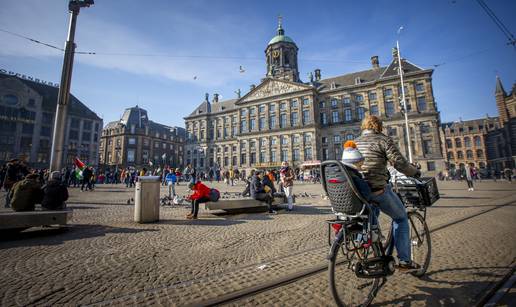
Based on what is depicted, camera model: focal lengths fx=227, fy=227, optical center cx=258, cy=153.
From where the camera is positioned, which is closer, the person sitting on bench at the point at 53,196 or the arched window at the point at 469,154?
the person sitting on bench at the point at 53,196

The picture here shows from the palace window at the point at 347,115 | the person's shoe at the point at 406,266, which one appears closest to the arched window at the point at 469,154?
the palace window at the point at 347,115

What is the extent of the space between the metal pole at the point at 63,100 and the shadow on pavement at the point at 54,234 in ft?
6.56

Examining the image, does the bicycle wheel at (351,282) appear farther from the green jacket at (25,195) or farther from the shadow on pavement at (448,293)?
the green jacket at (25,195)

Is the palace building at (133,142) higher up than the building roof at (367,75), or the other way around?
the building roof at (367,75)

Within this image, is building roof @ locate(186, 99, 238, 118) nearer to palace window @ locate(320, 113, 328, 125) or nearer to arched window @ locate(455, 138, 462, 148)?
palace window @ locate(320, 113, 328, 125)

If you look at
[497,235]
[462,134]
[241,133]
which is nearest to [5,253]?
[497,235]

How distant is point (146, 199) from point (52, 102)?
57.9 metres

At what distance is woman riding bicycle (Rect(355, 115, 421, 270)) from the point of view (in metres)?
2.44

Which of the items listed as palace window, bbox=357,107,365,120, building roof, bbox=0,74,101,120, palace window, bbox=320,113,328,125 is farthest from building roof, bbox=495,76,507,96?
building roof, bbox=0,74,101,120

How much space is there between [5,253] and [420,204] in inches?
251

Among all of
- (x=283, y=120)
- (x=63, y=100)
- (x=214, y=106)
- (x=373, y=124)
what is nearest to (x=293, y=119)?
(x=283, y=120)

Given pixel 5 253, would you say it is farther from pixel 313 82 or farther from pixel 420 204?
pixel 313 82

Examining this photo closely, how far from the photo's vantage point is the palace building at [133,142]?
60.2 metres

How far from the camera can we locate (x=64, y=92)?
22.6 ft
